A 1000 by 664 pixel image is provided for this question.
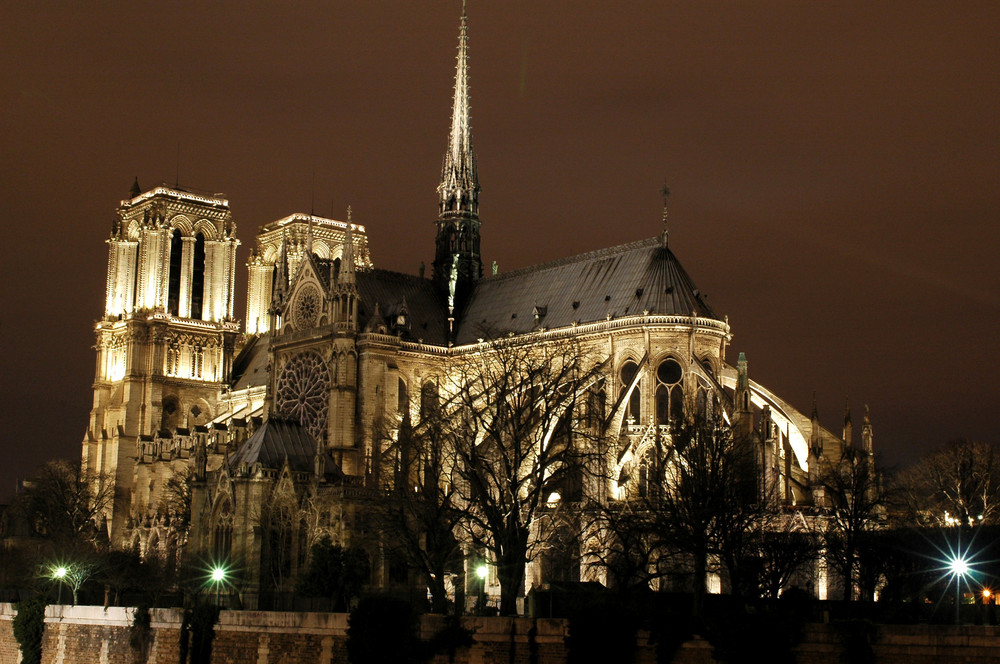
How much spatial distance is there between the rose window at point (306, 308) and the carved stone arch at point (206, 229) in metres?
27.5

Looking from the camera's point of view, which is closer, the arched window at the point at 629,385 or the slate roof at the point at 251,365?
the arched window at the point at 629,385

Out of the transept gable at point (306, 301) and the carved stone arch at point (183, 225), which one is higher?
the carved stone arch at point (183, 225)

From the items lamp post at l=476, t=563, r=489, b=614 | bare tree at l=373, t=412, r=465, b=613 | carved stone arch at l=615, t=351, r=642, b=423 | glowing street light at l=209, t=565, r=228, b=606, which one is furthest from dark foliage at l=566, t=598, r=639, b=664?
carved stone arch at l=615, t=351, r=642, b=423

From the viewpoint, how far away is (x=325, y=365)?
8138cm

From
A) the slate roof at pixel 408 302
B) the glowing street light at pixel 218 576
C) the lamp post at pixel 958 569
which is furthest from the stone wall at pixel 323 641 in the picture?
the slate roof at pixel 408 302

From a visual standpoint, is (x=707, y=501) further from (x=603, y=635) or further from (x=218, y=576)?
(x=218, y=576)

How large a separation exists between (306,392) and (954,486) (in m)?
33.4

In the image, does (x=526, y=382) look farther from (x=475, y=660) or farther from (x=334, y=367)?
(x=334, y=367)

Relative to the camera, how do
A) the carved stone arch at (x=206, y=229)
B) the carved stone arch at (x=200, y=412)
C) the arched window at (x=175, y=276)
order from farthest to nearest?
the carved stone arch at (x=206, y=229), the arched window at (x=175, y=276), the carved stone arch at (x=200, y=412)

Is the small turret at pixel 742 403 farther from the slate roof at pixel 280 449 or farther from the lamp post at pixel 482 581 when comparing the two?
the slate roof at pixel 280 449

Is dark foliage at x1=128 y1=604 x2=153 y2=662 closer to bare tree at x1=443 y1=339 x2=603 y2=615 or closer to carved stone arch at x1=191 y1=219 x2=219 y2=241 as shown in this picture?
bare tree at x1=443 y1=339 x2=603 y2=615

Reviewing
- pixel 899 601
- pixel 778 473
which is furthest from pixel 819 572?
pixel 899 601

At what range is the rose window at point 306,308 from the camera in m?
83.4

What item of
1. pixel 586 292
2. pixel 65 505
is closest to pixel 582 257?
pixel 586 292
